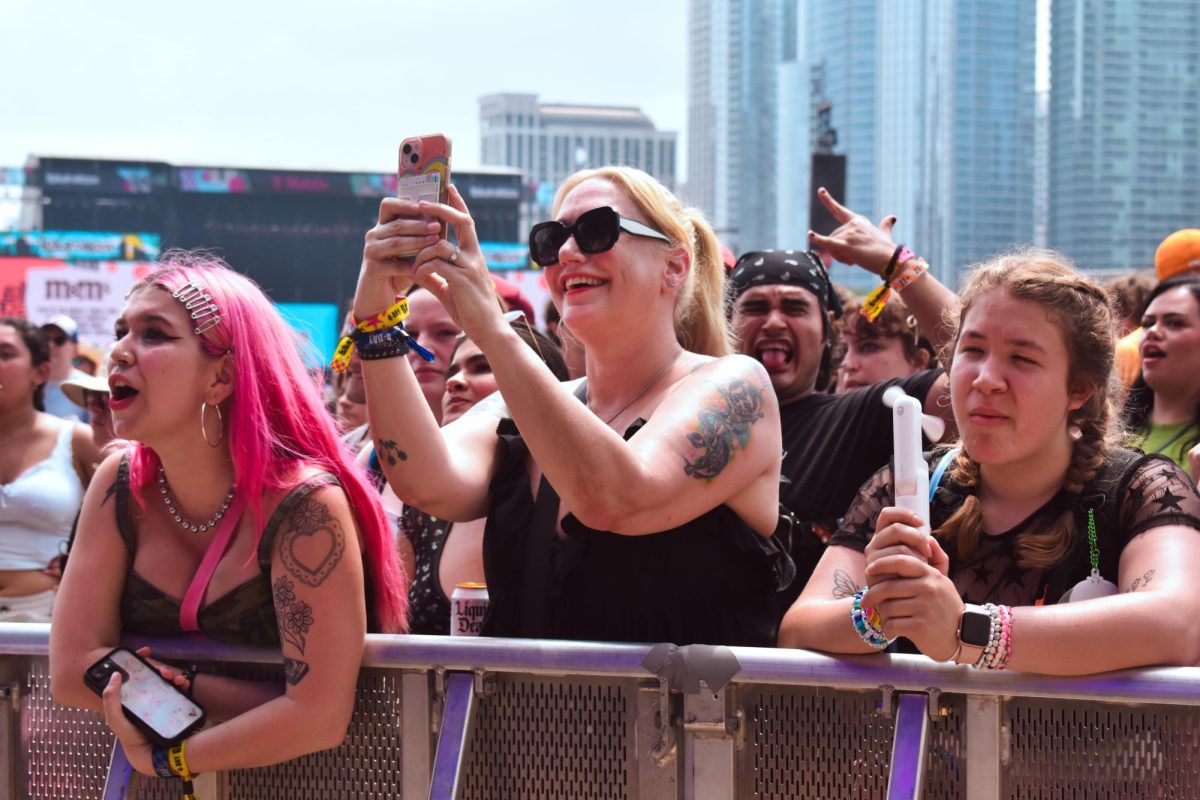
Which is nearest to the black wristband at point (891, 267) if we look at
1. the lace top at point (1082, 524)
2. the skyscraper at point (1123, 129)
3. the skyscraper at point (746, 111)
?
the lace top at point (1082, 524)

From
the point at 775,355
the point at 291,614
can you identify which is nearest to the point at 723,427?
the point at 291,614

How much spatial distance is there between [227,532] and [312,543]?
8.4 inches

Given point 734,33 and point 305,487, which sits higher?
point 734,33

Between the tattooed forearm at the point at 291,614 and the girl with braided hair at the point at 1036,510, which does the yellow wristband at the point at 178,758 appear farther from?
the girl with braided hair at the point at 1036,510

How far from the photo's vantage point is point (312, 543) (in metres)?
2.56

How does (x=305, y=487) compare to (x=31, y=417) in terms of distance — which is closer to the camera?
(x=305, y=487)

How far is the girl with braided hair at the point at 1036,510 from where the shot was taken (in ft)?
7.27

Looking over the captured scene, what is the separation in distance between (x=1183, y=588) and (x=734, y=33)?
108812 millimetres

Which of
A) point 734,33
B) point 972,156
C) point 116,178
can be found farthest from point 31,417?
point 734,33

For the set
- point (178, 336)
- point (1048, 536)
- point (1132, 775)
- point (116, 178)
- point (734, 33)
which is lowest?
point (1132, 775)

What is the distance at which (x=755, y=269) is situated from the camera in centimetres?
412

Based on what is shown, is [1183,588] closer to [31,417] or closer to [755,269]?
[755,269]

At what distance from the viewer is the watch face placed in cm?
219

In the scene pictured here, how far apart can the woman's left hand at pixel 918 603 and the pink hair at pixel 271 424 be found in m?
1.05
